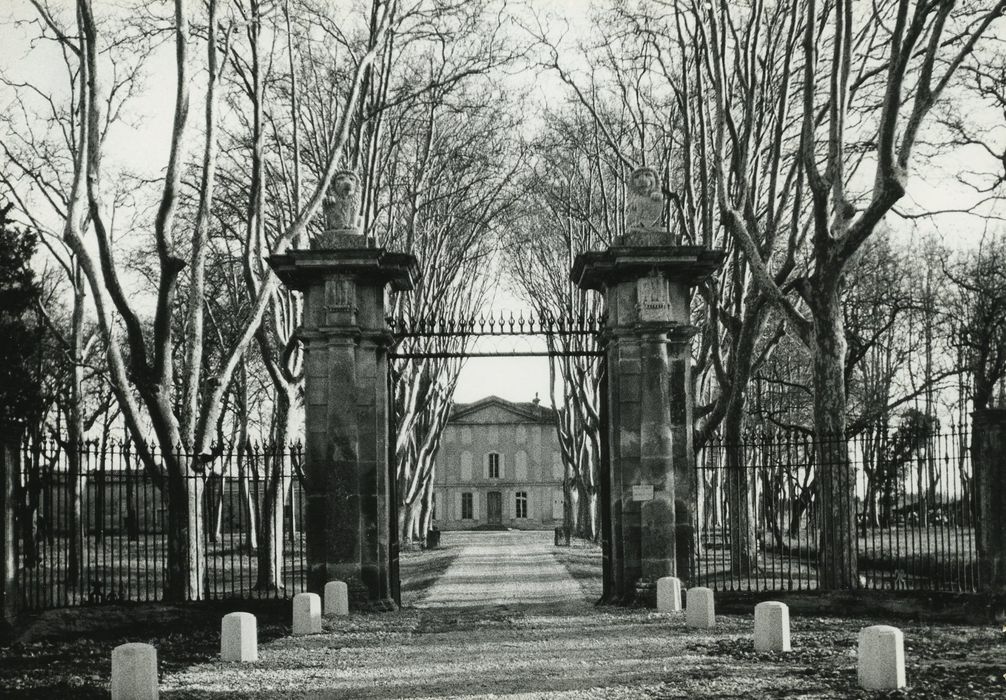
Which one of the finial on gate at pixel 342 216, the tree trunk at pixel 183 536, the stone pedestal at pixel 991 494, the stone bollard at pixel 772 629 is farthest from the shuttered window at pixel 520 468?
the stone bollard at pixel 772 629

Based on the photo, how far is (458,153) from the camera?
76.0 ft

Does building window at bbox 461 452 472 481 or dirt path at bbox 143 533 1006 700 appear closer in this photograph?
dirt path at bbox 143 533 1006 700

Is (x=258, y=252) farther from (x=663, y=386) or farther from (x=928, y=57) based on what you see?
(x=928, y=57)

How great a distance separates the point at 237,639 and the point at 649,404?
6320mm

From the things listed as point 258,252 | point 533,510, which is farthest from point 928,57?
point 533,510

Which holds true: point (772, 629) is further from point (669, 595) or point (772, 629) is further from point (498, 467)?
point (498, 467)

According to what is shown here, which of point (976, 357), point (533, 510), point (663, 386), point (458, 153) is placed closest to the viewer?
point (663, 386)

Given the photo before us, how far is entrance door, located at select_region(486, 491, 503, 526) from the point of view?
79562 mm

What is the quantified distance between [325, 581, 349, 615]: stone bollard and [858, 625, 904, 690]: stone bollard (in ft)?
23.3

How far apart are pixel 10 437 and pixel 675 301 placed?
336 inches

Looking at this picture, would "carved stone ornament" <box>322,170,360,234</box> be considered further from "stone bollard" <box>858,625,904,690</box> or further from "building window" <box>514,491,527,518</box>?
"building window" <box>514,491,527,518</box>

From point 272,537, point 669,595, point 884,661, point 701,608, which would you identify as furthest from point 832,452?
point 272,537

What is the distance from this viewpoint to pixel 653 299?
14.4m

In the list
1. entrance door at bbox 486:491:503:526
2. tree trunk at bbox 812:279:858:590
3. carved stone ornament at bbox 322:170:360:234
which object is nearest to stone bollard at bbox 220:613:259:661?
carved stone ornament at bbox 322:170:360:234
